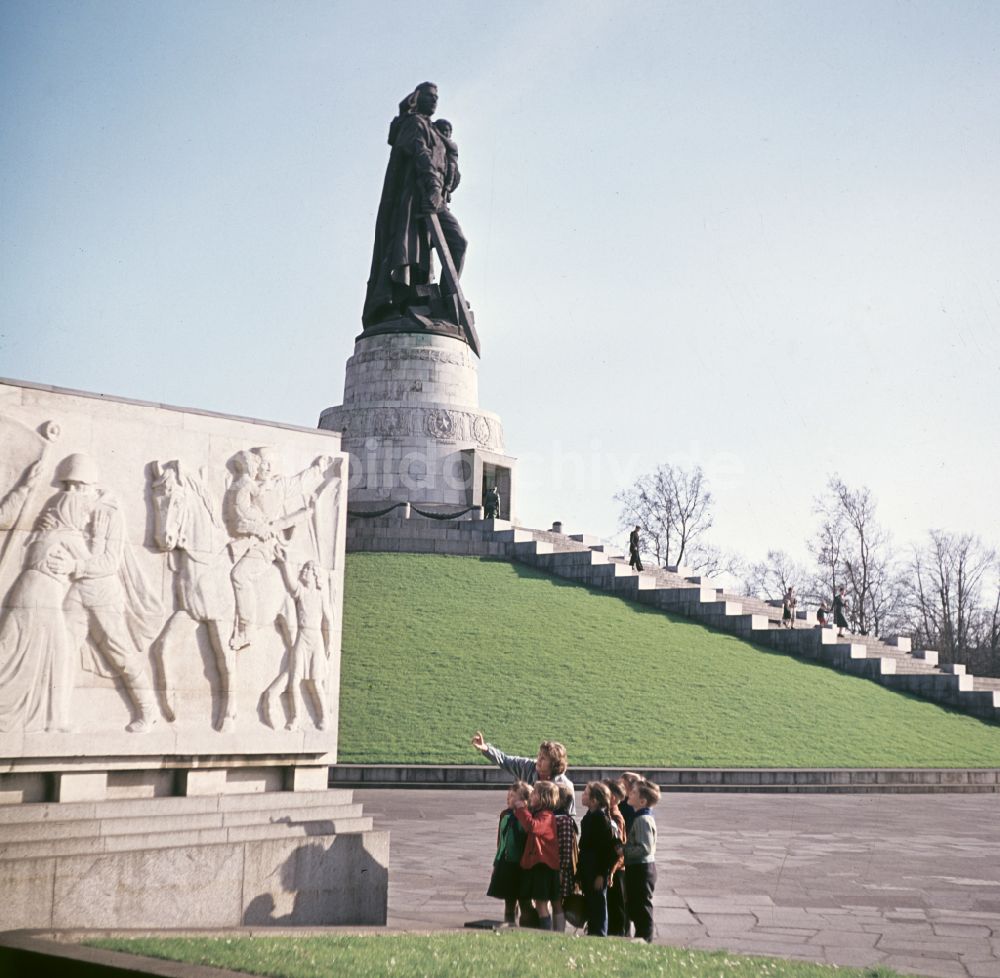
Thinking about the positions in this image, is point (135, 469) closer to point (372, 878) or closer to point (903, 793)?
point (372, 878)

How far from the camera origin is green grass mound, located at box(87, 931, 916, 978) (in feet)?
18.4

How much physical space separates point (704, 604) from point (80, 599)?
72.1 feet

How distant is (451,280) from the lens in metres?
36.7

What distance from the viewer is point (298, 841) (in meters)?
8.20

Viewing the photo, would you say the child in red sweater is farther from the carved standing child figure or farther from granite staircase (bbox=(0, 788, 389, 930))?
the carved standing child figure

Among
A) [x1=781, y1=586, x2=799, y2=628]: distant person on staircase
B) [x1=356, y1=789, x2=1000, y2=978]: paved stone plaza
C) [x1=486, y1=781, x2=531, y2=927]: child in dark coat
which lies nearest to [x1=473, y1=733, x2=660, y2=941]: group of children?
[x1=486, y1=781, x2=531, y2=927]: child in dark coat

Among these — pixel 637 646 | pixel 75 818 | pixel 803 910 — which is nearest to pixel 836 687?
pixel 637 646

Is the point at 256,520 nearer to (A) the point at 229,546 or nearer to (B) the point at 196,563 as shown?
(A) the point at 229,546

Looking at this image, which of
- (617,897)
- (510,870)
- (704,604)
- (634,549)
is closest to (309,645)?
(510,870)

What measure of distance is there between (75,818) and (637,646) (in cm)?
1774

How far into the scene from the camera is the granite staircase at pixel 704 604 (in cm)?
2603

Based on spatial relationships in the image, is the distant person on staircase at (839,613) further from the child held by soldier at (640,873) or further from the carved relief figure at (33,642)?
the carved relief figure at (33,642)

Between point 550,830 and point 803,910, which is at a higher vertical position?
point 550,830

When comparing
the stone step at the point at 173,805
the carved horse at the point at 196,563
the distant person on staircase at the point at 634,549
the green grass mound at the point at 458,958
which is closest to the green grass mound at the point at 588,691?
the distant person on staircase at the point at 634,549
